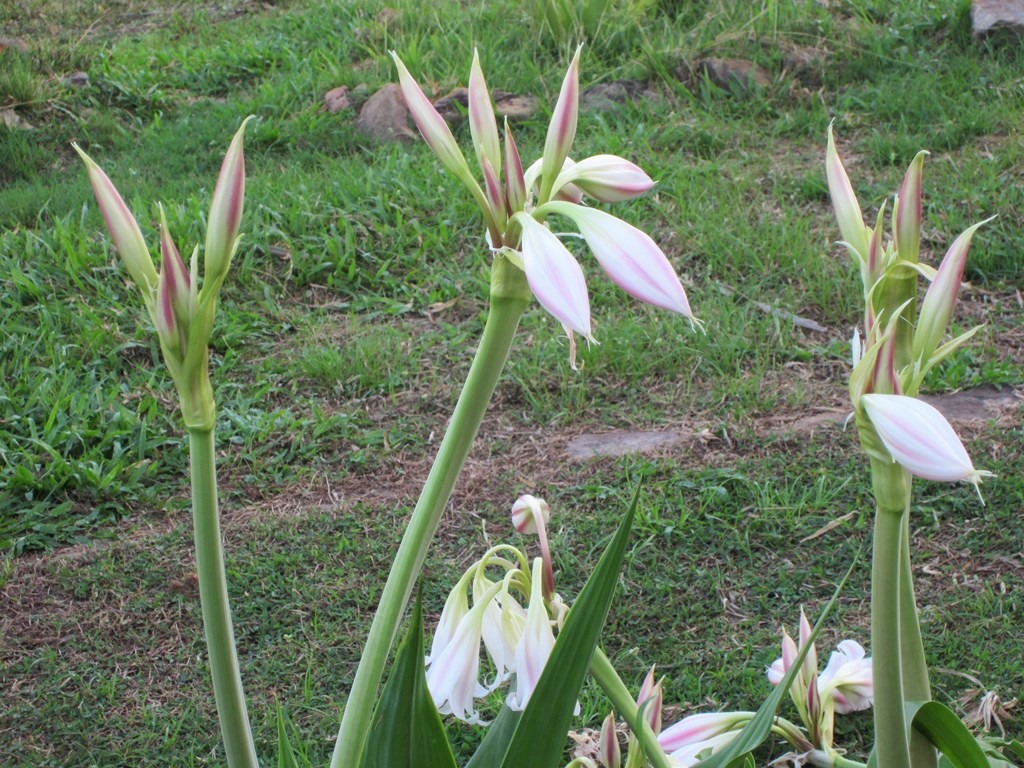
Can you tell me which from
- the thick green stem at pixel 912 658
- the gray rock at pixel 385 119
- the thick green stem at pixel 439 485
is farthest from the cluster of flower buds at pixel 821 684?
the gray rock at pixel 385 119

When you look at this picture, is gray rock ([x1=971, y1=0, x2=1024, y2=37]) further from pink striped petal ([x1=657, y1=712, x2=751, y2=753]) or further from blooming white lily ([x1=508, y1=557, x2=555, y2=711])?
blooming white lily ([x1=508, y1=557, x2=555, y2=711])

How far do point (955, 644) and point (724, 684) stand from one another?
52 centimetres

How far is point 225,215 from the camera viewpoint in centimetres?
81

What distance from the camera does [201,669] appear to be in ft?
8.12

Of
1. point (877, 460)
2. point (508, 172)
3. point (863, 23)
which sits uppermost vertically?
point (508, 172)

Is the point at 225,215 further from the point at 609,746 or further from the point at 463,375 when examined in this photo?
the point at 463,375

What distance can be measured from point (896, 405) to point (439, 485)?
0.33 meters

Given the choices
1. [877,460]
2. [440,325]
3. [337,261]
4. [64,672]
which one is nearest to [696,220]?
[440,325]

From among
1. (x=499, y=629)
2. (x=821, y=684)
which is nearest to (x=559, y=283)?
(x=499, y=629)

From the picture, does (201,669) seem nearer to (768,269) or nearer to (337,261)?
(337,261)

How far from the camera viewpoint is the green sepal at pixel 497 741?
1107 mm

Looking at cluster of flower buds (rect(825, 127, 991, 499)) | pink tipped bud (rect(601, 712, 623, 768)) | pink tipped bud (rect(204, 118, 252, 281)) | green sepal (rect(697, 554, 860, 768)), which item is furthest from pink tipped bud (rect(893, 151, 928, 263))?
pink tipped bud (rect(601, 712, 623, 768))

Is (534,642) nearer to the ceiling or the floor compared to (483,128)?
nearer to the floor

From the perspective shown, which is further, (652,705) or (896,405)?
(652,705)
